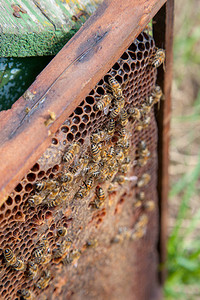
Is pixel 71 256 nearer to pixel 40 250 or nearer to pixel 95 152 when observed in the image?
pixel 40 250

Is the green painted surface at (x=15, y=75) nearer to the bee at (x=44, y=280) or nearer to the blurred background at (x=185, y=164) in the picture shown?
the bee at (x=44, y=280)

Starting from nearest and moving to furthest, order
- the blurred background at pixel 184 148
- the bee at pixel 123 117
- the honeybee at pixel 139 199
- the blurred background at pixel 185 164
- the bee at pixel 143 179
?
the bee at pixel 123 117 → the bee at pixel 143 179 → the honeybee at pixel 139 199 → the blurred background at pixel 185 164 → the blurred background at pixel 184 148

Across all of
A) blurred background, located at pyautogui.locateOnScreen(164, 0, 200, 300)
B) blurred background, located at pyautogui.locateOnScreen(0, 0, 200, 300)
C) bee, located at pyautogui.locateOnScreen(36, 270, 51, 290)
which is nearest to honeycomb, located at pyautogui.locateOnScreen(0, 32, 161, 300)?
bee, located at pyautogui.locateOnScreen(36, 270, 51, 290)

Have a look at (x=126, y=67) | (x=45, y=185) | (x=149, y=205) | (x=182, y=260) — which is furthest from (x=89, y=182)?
(x=182, y=260)

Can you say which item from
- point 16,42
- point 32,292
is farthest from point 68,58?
point 32,292

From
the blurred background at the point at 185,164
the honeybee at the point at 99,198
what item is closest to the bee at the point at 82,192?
the honeybee at the point at 99,198

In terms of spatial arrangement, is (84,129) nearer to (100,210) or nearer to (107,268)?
(100,210)
